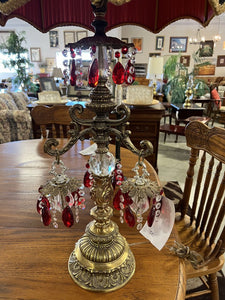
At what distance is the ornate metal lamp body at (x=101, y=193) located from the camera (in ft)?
1.42

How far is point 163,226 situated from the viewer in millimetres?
543

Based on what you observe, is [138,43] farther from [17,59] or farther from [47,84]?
[17,59]

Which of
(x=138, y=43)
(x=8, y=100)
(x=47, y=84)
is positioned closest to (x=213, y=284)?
(x=8, y=100)

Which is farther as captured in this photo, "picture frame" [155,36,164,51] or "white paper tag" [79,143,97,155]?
"picture frame" [155,36,164,51]

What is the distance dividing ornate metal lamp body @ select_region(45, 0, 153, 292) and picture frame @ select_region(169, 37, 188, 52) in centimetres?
891

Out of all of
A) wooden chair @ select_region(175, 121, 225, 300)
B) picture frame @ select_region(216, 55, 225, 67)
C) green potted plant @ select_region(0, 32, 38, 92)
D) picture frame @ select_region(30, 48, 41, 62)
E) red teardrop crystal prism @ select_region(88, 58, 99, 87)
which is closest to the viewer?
red teardrop crystal prism @ select_region(88, 58, 99, 87)

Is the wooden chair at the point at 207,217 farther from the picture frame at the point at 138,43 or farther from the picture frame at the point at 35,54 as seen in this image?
the picture frame at the point at 35,54

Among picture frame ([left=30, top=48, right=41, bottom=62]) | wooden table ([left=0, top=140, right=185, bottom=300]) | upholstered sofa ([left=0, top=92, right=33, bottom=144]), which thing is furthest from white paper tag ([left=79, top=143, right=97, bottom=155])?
picture frame ([left=30, top=48, right=41, bottom=62])

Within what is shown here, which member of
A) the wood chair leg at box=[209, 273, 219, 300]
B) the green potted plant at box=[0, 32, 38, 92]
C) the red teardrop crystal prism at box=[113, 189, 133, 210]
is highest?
the green potted plant at box=[0, 32, 38, 92]

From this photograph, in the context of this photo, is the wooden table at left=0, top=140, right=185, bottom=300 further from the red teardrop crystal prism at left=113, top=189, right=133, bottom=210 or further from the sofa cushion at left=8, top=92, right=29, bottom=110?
the sofa cushion at left=8, top=92, right=29, bottom=110

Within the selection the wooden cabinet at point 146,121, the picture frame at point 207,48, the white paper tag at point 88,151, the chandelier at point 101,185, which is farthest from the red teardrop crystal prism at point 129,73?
the picture frame at point 207,48

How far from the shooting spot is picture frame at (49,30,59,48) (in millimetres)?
8234

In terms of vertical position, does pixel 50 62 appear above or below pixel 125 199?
above

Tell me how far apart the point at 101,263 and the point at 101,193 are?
0.17 m
